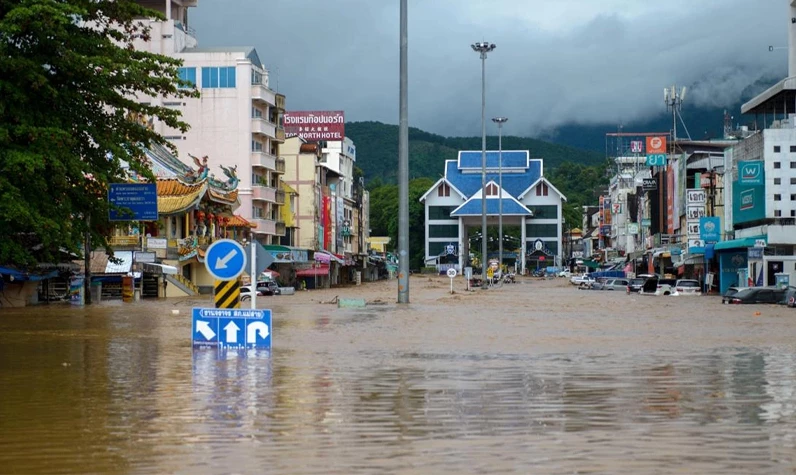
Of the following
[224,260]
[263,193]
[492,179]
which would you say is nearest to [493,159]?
[492,179]

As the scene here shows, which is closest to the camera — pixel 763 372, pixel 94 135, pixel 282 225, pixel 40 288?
pixel 763 372

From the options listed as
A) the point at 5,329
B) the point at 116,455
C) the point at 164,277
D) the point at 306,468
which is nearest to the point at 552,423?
the point at 306,468

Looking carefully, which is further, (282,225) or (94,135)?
(282,225)

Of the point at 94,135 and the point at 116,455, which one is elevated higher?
the point at 94,135

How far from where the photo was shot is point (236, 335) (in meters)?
21.1

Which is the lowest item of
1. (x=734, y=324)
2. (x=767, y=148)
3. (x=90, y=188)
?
(x=734, y=324)

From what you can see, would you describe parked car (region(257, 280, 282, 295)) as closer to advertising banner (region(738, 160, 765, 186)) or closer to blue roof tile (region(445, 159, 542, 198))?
advertising banner (region(738, 160, 765, 186))

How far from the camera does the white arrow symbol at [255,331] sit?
69.3ft

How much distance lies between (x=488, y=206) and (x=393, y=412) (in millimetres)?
155142

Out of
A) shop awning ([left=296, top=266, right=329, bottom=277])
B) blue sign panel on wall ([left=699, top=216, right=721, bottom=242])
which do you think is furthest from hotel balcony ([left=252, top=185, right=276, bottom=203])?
blue sign panel on wall ([left=699, top=216, right=721, bottom=242])

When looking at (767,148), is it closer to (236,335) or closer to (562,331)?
(562,331)

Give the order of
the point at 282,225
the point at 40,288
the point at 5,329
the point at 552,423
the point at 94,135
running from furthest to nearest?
the point at 282,225
the point at 40,288
the point at 94,135
the point at 5,329
the point at 552,423

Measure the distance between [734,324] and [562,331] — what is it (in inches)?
307

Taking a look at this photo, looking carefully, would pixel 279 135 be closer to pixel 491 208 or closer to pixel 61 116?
pixel 61 116
